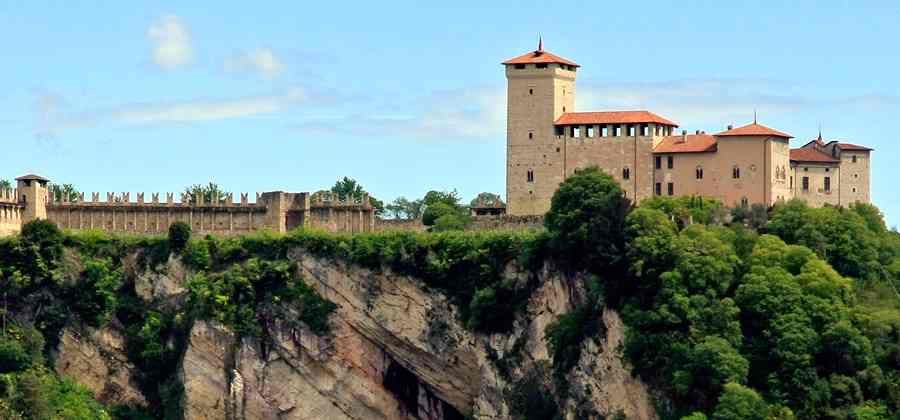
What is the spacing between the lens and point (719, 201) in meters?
118

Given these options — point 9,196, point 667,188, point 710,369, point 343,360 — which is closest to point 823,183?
point 667,188

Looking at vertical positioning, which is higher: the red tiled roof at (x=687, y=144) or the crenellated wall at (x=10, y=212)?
the red tiled roof at (x=687, y=144)

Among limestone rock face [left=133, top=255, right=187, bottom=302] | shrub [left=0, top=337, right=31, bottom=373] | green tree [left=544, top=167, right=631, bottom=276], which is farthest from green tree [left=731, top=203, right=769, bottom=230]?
shrub [left=0, top=337, right=31, bottom=373]

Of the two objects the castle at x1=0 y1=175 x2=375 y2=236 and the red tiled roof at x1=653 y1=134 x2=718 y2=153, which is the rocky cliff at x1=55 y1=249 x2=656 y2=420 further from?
the red tiled roof at x1=653 y1=134 x2=718 y2=153

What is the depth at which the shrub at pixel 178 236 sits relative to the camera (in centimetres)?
12125

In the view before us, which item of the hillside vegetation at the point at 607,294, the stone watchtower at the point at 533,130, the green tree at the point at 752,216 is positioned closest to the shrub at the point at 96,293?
the hillside vegetation at the point at 607,294

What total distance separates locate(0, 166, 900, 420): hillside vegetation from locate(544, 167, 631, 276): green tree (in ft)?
0.27

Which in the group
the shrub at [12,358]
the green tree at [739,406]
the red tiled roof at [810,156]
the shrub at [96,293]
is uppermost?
the red tiled roof at [810,156]

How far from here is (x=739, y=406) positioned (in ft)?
334

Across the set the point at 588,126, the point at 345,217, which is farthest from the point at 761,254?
the point at 345,217

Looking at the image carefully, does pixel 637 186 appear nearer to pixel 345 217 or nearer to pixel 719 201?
pixel 719 201

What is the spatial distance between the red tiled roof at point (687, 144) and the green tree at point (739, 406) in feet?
63.2

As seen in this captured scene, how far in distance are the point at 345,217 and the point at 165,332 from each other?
1003 centimetres

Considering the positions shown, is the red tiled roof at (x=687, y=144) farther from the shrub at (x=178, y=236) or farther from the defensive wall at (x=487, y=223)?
the shrub at (x=178, y=236)
